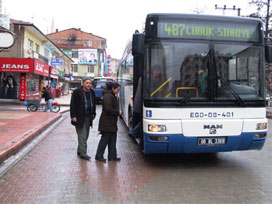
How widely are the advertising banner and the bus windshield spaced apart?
191 ft

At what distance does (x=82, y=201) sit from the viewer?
3.87m

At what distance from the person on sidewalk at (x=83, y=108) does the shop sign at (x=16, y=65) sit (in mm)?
17452

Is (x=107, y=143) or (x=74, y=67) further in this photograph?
(x=74, y=67)

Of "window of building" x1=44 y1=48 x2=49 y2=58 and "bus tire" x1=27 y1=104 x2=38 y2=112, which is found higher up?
"window of building" x1=44 y1=48 x2=49 y2=58

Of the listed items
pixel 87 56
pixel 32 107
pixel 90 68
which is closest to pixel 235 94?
pixel 32 107

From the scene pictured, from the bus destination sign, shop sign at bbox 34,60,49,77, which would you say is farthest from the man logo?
shop sign at bbox 34,60,49,77

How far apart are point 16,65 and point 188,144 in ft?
64.8

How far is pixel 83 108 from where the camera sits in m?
5.92

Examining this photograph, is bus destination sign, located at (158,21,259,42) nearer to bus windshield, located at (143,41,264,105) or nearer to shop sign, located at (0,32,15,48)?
bus windshield, located at (143,41,264,105)

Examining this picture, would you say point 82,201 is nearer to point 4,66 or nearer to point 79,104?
point 79,104

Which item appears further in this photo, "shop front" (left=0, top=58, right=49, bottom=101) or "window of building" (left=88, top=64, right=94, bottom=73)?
"window of building" (left=88, top=64, right=94, bottom=73)

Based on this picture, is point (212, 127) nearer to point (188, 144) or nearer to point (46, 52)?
point (188, 144)

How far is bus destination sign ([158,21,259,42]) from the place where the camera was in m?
5.22

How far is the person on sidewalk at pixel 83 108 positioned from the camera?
19.4 feet
